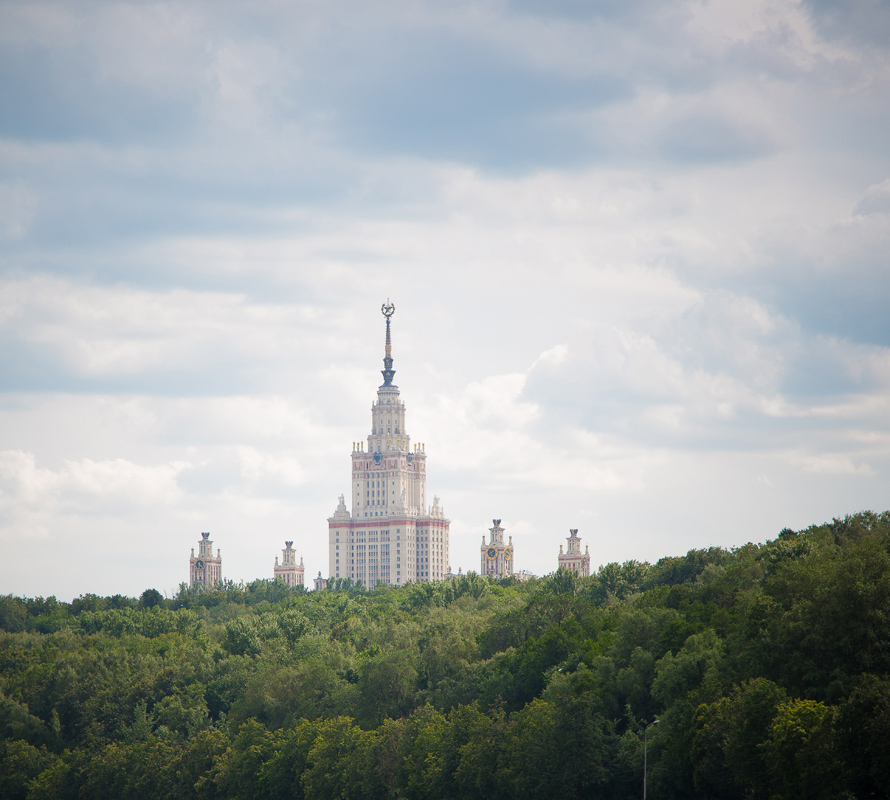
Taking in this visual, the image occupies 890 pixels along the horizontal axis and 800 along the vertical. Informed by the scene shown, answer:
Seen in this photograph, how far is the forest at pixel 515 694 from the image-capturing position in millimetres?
73062

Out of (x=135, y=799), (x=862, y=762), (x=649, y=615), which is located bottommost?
(x=135, y=799)

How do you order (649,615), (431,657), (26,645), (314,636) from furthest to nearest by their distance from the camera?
(26,645), (314,636), (431,657), (649,615)

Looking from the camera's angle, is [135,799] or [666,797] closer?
[666,797]

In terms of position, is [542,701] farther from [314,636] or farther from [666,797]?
[314,636]

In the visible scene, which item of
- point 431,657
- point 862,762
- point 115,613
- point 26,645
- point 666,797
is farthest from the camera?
point 115,613

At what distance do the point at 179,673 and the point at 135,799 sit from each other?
20.0 meters

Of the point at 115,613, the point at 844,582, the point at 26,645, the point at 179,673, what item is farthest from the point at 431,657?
the point at 115,613

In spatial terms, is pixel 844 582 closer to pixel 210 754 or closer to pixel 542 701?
pixel 542 701

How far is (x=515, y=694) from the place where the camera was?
350ft

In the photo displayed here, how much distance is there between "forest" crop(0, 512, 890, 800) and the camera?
7306 centimetres

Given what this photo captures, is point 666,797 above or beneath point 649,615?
beneath

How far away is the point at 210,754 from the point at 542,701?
38.5 m

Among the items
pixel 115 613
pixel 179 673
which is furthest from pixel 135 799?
pixel 115 613

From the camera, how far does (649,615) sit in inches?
3952
